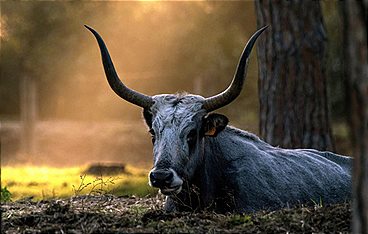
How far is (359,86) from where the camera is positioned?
12.6ft

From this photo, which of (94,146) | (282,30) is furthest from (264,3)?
(94,146)

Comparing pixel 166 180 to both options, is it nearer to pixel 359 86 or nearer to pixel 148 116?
pixel 148 116

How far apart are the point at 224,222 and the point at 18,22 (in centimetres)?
2306

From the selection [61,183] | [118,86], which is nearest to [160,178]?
[118,86]

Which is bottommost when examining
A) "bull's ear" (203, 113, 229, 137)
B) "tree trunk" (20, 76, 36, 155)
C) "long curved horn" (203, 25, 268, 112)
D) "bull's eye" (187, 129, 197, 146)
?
"bull's eye" (187, 129, 197, 146)

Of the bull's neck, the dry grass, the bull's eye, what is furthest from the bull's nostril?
the dry grass

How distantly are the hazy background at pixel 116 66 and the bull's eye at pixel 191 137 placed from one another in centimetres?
1437

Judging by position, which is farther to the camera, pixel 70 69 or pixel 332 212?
pixel 70 69

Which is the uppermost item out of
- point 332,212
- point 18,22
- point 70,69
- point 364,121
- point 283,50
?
point 18,22

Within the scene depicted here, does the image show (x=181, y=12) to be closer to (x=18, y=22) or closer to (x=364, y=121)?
(x=18, y=22)

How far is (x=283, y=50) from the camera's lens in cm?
1175

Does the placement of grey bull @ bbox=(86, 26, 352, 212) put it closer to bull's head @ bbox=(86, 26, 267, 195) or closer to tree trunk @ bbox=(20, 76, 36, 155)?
bull's head @ bbox=(86, 26, 267, 195)

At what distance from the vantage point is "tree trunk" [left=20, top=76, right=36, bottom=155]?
2522cm

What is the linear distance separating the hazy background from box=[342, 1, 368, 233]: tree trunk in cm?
1831
